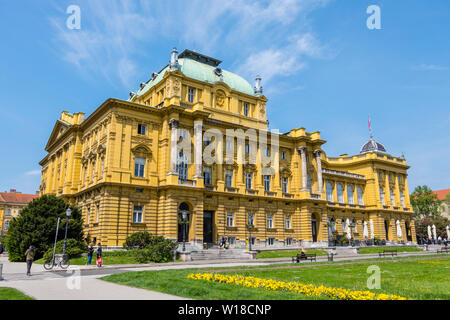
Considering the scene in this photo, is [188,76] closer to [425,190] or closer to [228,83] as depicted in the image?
[228,83]

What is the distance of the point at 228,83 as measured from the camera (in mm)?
51406

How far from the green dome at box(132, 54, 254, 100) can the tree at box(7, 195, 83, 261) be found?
73.3ft

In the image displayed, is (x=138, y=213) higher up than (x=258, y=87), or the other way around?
(x=258, y=87)

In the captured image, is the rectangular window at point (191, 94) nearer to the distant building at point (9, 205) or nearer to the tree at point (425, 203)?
the tree at point (425, 203)

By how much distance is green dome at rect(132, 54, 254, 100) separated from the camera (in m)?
48.3

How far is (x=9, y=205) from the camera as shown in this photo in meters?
107

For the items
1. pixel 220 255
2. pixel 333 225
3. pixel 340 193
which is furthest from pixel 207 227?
pixel 340 193

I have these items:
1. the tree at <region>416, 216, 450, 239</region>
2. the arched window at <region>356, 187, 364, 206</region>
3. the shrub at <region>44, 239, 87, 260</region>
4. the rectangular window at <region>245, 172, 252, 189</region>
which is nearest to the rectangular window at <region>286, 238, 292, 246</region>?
the rectangular window at <region>245, 172, 252, 189</region>

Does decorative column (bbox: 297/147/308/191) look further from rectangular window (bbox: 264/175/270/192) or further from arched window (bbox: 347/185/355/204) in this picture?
arched window (bbox: 347/185/355/204)

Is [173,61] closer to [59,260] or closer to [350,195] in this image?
[59,260]

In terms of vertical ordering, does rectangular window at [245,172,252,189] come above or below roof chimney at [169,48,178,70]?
below

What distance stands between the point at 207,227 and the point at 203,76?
21061mm
